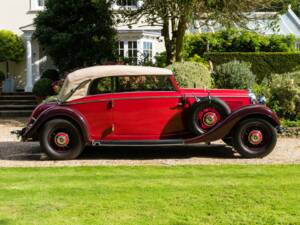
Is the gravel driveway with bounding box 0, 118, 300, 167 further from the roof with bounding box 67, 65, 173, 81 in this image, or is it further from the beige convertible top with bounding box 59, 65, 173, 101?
the roof with bounding box 67, 65, 173, 81

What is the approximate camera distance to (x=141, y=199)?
5.79 metres

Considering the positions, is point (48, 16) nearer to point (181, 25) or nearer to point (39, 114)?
point (181, 25)

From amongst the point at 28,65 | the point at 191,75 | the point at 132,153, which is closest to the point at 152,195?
the point at 132,153

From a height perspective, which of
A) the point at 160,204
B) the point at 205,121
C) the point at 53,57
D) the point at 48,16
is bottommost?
the point at 160,204

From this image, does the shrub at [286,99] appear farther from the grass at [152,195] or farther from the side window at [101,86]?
the side window at [101,86]

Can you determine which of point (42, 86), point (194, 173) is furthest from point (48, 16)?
point (194, 173)

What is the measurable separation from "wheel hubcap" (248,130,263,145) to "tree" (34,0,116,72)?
9.79 metres

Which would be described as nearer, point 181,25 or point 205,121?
point 205,121

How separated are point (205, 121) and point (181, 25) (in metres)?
7.04

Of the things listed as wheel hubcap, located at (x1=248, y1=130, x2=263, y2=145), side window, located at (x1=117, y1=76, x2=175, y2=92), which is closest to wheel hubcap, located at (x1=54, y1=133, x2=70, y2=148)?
side window, located at (x1=117, y1=76, x2=175, y2=92)

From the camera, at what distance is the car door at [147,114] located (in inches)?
333

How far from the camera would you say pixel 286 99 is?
1203cm

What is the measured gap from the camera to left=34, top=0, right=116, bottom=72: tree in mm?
17516

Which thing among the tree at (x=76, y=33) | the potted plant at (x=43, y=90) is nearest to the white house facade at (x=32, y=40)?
the tree at (x=76, y=33)
